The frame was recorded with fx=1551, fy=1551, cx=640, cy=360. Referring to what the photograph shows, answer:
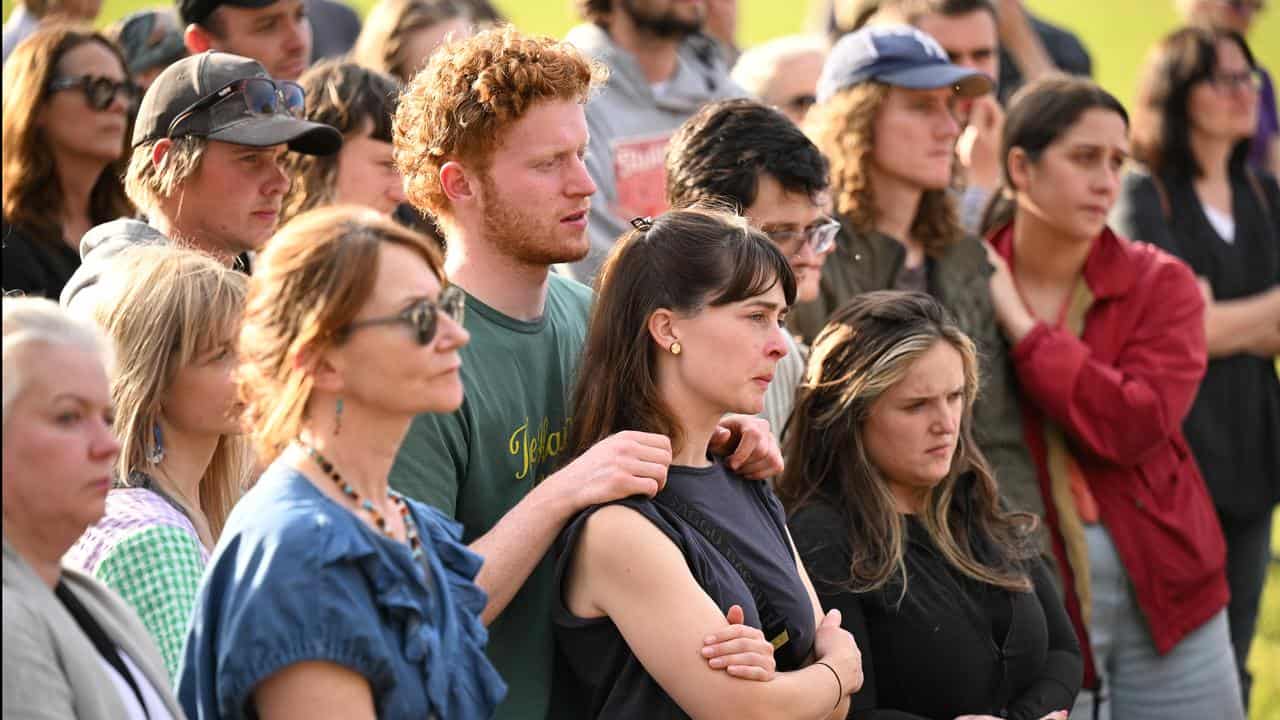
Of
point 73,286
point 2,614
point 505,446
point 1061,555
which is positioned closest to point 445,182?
point 505,446

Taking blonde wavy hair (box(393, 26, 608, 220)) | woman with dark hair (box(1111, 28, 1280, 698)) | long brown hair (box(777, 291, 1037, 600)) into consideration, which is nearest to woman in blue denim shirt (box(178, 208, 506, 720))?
blonde wavy hair (box(393, 26, 608, 220))

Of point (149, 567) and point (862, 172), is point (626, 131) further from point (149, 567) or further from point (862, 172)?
point (149, 567)

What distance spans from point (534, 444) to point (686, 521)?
413 mm

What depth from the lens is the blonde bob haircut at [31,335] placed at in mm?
2152

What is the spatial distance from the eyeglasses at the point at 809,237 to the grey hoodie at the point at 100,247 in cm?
155

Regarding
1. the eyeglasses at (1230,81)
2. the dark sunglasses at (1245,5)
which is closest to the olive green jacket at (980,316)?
the eyeglasses at (1230,81)

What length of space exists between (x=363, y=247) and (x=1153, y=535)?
341 centimetres

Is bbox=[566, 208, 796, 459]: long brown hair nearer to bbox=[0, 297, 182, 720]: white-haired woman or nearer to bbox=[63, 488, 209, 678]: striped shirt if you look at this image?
bbox=[63, 488, 209, 678]: striped shirt

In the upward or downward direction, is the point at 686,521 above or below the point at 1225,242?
above

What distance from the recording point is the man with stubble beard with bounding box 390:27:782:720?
3211 mm

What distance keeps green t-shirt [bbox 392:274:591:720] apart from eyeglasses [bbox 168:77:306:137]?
3.12 feet

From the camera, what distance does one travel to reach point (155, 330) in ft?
9.95

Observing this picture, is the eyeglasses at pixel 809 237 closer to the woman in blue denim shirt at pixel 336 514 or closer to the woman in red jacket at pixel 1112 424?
the woman in red jacket at pixel 1112 424

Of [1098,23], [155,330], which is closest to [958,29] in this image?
[155,330]
